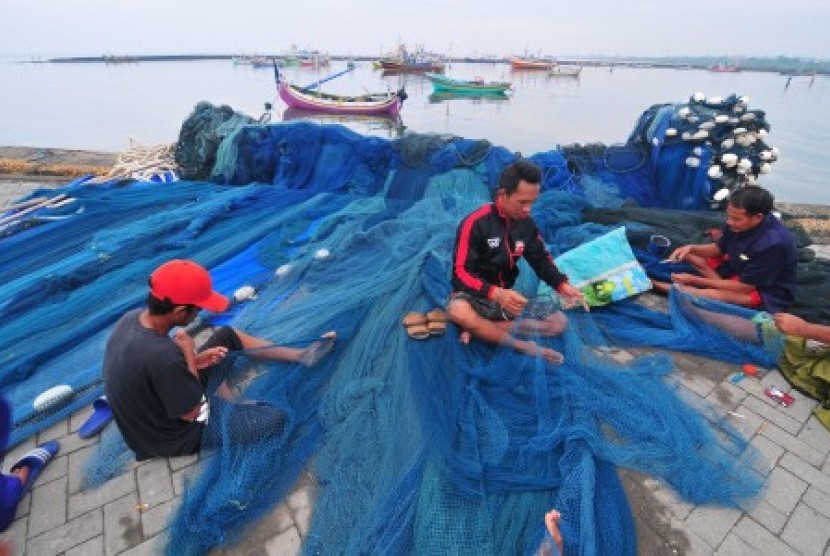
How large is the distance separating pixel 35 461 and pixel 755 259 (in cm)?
545

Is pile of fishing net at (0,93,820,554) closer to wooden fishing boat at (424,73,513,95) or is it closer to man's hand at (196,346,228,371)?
man's hand at (196,346,228,371)

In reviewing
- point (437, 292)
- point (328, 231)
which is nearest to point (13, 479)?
point (437, 292)

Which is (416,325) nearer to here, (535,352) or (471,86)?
(535,352)

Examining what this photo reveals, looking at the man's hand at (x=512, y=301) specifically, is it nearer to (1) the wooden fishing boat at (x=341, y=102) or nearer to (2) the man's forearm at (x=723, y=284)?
(2) the man's forearm at (x=723, y=284)

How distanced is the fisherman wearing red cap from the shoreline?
7021 mm

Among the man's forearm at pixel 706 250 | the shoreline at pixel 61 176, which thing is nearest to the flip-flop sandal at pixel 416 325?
the man's forearm at pixel 706 250

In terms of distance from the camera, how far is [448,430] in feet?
8.29

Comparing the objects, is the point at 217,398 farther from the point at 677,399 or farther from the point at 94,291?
the point at 677,399

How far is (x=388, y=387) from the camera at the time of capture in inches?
113

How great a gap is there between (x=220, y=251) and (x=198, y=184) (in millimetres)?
2805

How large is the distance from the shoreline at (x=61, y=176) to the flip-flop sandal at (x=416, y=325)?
5.80 m

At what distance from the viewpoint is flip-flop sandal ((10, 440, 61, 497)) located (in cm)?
246

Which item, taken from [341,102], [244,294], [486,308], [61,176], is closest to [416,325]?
[486,308]

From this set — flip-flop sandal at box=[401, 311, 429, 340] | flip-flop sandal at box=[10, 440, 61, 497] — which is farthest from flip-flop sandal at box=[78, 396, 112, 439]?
flip-flop sandal at box=[401, 311, 429, 340]
